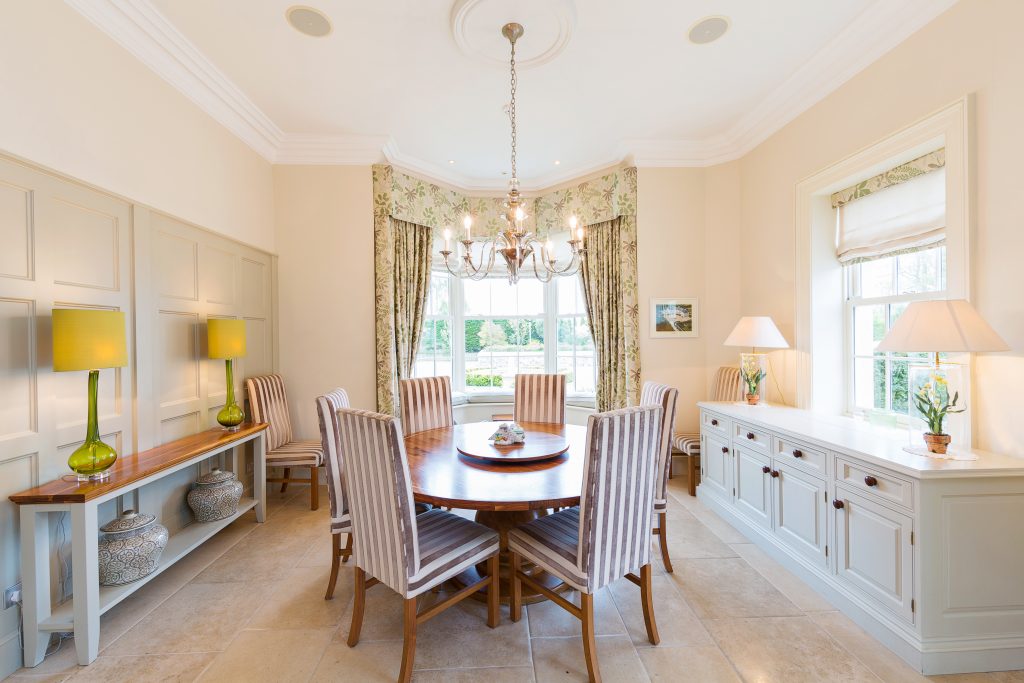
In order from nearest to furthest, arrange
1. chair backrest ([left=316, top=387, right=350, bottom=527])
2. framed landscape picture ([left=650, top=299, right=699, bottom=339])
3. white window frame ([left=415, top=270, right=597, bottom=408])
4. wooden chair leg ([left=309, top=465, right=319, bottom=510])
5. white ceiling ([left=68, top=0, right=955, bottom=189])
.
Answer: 1. chair backrest ([left=316, top=387, right=350, bottom=527])
2. white ceiling ([left=68, top=0, right=955, bottom=189])
3. wooden chair leg ([left=309, top=465, right=319, bottom=510])
4. framed landscape picture ([left=650, top=299, right=699, bottom=339])
5. white window frame ([left=415, top=270, right=597, bottom=408])

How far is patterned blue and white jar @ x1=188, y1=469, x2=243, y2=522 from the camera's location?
2779mm

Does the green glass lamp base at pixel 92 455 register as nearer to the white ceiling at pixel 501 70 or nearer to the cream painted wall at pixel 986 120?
the white ceiling at pixel 501 70

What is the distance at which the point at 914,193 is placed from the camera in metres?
2.39

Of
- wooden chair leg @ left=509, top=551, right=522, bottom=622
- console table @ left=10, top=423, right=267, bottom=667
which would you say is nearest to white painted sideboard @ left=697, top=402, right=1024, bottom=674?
wooden chair leg @ left=509, top=551, right=522, bottom=622

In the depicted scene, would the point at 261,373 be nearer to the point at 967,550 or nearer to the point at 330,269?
the point at 330,269

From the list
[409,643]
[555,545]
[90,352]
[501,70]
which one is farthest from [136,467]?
[501,70]

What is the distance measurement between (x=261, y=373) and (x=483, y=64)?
3.03 metres

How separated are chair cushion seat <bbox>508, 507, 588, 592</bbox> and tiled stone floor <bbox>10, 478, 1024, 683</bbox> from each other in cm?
40

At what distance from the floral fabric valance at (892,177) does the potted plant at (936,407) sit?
3.76 ft

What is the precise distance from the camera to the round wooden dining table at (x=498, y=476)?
1.73 m

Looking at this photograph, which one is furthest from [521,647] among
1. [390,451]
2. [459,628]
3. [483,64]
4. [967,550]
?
[483,64]

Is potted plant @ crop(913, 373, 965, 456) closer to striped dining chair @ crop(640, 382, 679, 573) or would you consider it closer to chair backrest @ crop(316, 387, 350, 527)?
striped dining chair @ crop(640, 382, 679, 573)

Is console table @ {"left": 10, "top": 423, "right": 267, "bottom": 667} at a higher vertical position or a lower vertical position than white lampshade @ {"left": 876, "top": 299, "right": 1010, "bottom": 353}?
lower

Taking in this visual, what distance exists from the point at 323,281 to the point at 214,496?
6.37 ft
